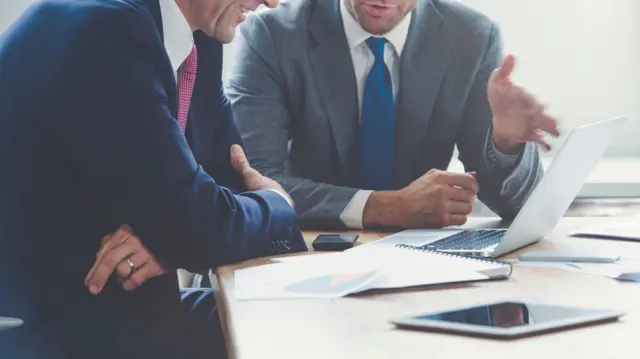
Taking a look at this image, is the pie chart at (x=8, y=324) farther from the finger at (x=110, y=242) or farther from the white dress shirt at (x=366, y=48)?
the white dress shirt at (x=366, y=48)

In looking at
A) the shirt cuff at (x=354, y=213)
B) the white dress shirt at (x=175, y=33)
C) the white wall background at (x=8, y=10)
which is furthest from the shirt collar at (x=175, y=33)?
the white wall background at (x=8, y=10)

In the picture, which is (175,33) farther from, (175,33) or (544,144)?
(544,144)

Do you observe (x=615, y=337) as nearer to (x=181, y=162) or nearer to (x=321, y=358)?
(x=321, y=358)

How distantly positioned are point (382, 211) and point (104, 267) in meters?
0.67

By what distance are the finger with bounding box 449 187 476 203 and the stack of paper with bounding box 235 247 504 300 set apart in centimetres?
42

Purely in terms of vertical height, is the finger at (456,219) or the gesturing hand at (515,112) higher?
the gesturing hand at (515,112)

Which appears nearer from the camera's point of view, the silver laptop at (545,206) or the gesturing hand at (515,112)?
the silver laptop at (545,206)

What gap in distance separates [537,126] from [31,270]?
1.03m

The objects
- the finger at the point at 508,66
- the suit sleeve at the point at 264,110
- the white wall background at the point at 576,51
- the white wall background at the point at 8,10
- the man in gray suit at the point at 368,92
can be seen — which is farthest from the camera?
the white wall background at the point at 576,51

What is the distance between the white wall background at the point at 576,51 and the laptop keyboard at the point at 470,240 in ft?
4.58

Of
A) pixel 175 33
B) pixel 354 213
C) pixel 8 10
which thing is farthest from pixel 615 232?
pixel 8 10

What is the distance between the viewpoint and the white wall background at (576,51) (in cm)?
295

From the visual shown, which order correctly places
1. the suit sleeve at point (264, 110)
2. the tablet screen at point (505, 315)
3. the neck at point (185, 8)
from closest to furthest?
1. the tablet screen at point (505, 315)
2. the neck at point (185, 8)
3. the suit sleeve at point (264, 110)

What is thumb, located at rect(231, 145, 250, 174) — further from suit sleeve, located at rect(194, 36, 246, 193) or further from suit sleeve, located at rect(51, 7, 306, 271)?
suit sleeve, located at rect(51, 7, 306, 271)
